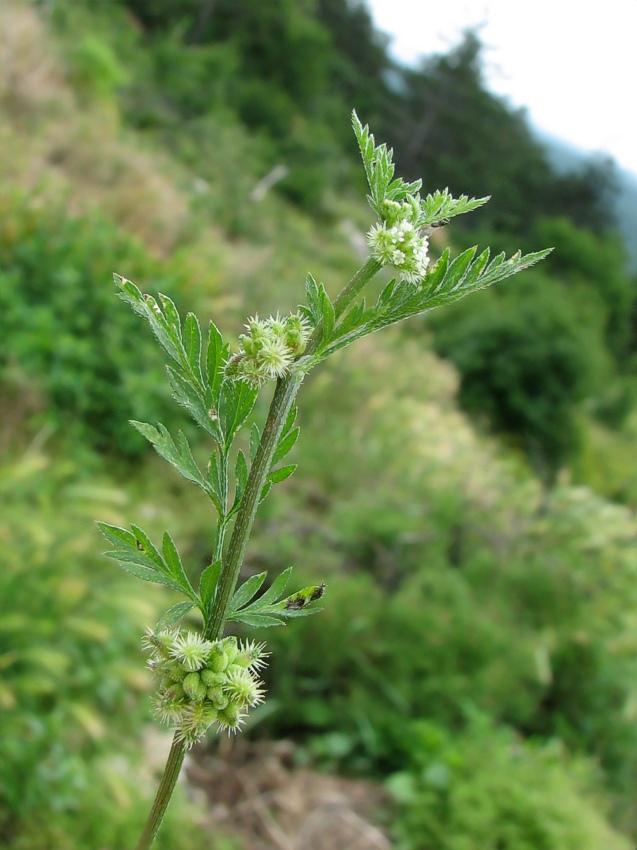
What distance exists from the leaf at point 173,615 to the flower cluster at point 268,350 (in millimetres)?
96

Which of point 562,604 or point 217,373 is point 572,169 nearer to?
point 562,604

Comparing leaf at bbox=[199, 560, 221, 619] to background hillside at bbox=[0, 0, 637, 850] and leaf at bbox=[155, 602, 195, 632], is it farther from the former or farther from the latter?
background hillside at bbox=[0, 0, 637, 850]

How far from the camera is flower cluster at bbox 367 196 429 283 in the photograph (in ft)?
0.94

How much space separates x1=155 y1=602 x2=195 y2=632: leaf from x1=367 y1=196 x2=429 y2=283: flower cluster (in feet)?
0.52

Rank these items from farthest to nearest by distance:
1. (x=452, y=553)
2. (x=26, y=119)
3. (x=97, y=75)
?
(x=97, y=75), (x=26, y=119), (x=452, y=553)

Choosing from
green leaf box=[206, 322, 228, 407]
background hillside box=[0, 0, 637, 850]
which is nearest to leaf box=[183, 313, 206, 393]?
green leaf box=[206, 322, 228, 407]

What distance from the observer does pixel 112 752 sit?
203 cm

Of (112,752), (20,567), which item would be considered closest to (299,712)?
(112,752)

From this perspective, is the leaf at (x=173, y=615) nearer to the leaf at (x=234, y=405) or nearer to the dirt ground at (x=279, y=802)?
the leaf at (x=234, y=405)

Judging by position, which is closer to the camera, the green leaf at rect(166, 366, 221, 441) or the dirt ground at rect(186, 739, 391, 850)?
the green leaf at rect(166, 366, 221, 441)

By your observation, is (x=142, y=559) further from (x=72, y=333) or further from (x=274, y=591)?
(x=72, y=333)

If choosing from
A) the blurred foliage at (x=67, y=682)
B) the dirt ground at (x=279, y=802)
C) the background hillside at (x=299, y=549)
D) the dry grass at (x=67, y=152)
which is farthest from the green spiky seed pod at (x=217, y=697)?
the dry grass at (x=67, y=152)

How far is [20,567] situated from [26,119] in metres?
4.03

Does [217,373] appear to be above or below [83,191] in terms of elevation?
below
